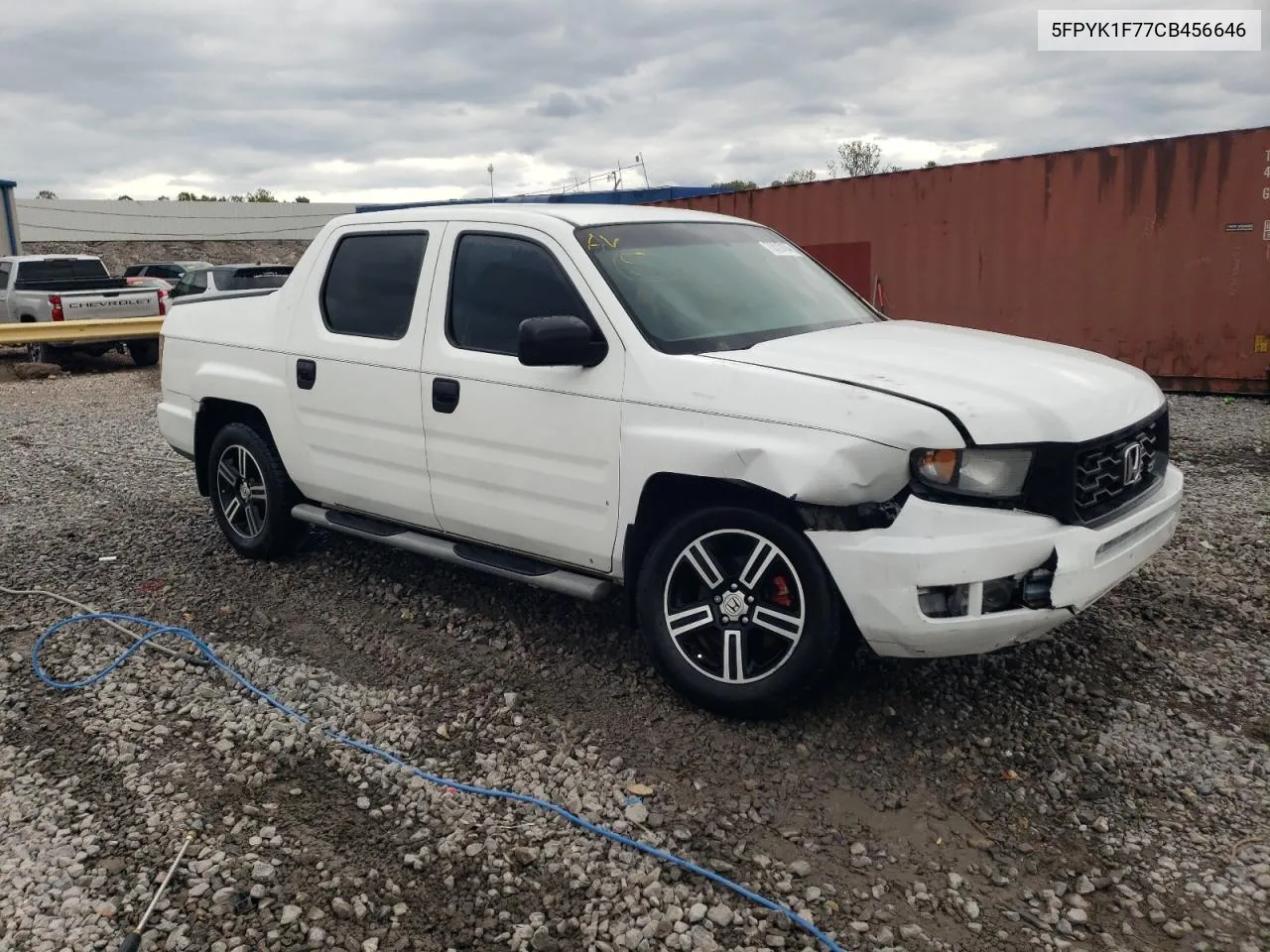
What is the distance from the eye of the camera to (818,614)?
132 inches

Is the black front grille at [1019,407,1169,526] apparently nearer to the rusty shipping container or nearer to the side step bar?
the side step bar

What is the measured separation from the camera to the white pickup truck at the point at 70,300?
15.0 m

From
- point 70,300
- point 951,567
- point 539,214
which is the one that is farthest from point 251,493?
point 70,300

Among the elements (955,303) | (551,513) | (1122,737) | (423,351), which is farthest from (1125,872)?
(955,303)

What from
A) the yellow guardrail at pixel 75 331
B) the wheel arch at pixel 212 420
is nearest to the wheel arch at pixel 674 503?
the wheel arch at pixel 212 420

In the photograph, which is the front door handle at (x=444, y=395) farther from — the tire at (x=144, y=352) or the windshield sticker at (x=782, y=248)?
the tire at (x=144, y=352)

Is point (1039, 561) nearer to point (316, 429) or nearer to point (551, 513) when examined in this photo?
point (551, 513)

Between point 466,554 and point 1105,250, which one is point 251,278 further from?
point 466,554

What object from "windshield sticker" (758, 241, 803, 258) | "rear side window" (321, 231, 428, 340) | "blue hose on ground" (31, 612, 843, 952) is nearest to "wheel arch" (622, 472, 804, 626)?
"blue hose on ground" (31, 612, 843, 952)

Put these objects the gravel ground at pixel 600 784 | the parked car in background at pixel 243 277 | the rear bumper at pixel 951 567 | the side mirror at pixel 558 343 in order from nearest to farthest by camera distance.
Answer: the gravel ground at pixel 600 784
the rear bumper at pixel 951 567
the side mirror at pixel 558 343
the parked car in background at pixel 243 277

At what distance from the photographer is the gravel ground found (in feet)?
8.99

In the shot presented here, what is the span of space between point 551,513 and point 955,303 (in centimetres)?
957

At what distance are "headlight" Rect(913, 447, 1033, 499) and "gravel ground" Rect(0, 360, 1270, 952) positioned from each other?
0.94m

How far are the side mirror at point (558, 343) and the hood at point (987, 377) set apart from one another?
1.53ft
